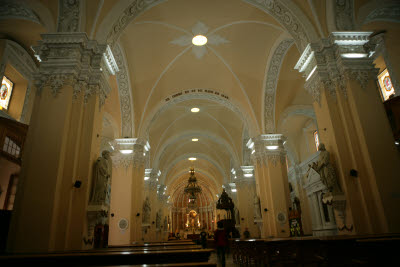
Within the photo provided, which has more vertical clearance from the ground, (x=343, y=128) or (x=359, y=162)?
(x=343, y=128)

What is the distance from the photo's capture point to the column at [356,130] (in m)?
5.74

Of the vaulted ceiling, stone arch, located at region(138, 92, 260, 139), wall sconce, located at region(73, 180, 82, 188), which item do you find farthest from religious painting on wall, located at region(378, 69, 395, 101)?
wall sconce, located at region(73, 180, 82, 188)

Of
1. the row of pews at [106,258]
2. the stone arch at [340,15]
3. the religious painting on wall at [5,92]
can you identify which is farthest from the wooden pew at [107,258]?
the religious painting on wall at [5,92]

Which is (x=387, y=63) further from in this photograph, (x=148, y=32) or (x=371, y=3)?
(x=148, y=32)

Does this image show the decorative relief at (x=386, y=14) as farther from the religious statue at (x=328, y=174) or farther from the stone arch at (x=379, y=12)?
the religious statue at (x=328, y=174)

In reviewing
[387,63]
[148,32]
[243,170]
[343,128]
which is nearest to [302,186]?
[243,170]

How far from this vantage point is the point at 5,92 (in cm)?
1006

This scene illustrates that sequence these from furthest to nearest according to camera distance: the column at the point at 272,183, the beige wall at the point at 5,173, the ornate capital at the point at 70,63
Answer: the column at the point at 272,183, the beige wall at the point at 5,173, the ornate capital at the point at 70,63

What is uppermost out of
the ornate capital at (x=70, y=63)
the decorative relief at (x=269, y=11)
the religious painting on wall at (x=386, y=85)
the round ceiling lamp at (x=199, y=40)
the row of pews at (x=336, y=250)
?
the round ceiling lamp at (x=199, y=40)

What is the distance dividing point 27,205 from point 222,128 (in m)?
14.5

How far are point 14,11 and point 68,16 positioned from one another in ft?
8.33

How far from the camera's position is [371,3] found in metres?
7.30

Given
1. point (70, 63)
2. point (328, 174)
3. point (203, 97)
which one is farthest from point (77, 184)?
point (203, 97)

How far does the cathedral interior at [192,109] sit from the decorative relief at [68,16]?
0.04 metres
